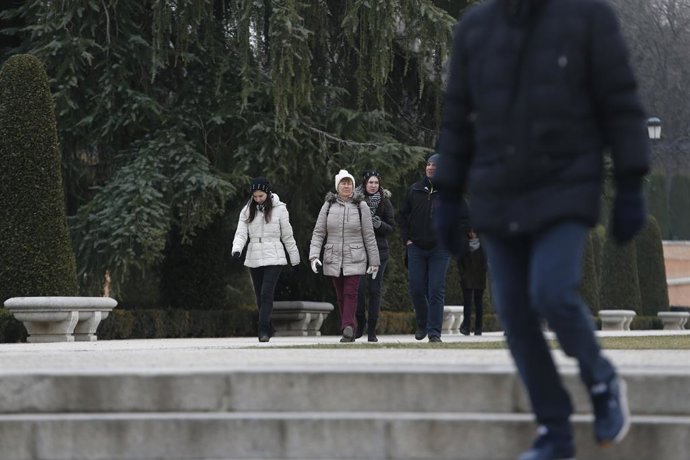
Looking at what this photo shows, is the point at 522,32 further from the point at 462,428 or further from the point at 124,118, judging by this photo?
the point at 124,118

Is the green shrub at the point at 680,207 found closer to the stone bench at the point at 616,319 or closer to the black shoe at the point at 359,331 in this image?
the stone bench at the point at 616,319

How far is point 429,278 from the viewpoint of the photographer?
48.1ft

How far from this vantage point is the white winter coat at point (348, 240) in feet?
50.6

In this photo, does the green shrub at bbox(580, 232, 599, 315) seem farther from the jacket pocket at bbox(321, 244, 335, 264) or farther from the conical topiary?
the jacket pocket at bbox(321, 244, 335, 264)

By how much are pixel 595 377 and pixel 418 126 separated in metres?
18.8

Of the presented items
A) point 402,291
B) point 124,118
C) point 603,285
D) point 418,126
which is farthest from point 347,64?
point 603,285

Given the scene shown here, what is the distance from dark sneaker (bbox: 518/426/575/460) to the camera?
587 cm

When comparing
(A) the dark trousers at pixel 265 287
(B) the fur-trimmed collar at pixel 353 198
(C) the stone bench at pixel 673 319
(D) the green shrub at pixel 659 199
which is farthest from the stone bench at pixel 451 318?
(D) the green shrub at pixel 659 199

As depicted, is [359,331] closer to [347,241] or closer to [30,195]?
[347,241]

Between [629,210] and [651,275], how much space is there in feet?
A: 132

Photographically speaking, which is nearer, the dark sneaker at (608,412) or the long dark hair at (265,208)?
the dark sneaker at (608,412)

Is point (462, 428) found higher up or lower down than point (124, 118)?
lower down

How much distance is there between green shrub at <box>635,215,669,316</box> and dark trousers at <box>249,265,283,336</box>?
28.4 meters

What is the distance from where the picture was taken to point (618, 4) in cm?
6812
